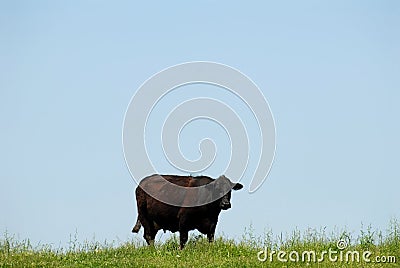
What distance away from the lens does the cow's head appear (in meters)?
21.4

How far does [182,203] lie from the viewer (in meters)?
21.6

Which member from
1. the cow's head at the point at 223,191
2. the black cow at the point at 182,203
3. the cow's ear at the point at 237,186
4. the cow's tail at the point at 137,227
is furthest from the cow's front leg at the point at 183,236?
the cow's tail at the point at 137,227

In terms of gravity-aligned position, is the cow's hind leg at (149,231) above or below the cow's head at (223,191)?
below

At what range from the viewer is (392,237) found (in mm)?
20188

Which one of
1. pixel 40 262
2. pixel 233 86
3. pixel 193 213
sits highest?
pixel 233 86

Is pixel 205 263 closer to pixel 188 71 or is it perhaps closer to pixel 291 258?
pixel 291 258

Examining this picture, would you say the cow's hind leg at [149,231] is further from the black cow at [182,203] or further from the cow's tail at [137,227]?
the cow's tail at [137,227]

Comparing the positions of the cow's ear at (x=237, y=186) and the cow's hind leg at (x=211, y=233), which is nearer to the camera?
the cow's hind leg at (x=211, y=233)

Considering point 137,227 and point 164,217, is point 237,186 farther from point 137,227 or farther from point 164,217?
point 137,227

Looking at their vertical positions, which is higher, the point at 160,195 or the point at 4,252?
the point at 160,195

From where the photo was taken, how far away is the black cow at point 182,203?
21.4 m

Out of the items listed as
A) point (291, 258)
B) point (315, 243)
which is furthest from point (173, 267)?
point (315, 243)

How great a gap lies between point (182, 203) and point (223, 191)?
1.15 m

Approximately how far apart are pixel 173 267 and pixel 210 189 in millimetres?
4006
